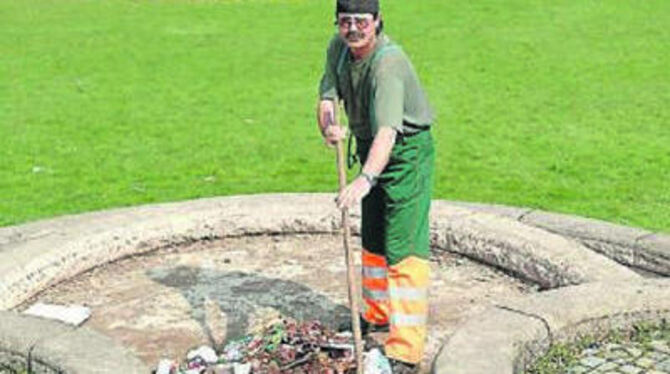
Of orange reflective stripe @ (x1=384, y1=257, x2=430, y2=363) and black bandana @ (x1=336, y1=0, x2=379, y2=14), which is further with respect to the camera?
→ orange reflective stripe @ (x1=384, y1=257, x2=430, y2=363)

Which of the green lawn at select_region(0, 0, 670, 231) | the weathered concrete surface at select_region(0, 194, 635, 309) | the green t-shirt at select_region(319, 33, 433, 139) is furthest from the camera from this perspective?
the green lawn at select_region(0, 0, 670, 231)

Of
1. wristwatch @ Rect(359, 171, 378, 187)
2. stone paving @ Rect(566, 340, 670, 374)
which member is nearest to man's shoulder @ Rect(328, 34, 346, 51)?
wristwatch @ Rect(359, 171, 378, 187)

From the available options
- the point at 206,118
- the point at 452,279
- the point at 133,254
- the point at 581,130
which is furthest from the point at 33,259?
the point at 581,130

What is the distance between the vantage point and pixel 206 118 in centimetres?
1011

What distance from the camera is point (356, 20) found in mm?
4434

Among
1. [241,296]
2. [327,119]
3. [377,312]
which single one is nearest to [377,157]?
[327,119]

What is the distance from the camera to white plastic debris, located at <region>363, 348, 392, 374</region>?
4656 mm

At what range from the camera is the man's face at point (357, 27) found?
4430 millimetres

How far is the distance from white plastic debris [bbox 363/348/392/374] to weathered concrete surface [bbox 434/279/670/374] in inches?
13.0

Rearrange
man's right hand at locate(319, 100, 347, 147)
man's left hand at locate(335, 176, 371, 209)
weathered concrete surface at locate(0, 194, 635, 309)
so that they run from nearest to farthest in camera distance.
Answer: man's left hand at locate(335, 176, 371, 209), man's right hand at locate(319, 100, 347, 147), weathered concrete surface at locate(0, 194, 635, 309)

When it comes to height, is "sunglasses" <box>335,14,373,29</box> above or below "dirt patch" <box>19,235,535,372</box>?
above

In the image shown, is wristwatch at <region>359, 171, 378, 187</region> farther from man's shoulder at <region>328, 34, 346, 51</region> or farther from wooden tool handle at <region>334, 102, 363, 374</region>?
man's shoulder at <region>328, 34, 346, 51</region>

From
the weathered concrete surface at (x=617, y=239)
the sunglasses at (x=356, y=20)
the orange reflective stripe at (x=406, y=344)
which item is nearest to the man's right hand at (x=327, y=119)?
the sunglasses at (x=356, y=20)

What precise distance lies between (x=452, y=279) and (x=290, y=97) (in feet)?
16.7
